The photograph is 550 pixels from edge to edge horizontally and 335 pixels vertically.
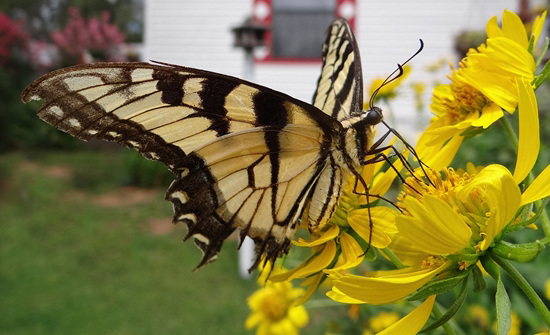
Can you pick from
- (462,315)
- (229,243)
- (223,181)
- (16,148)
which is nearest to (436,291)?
(223,181)

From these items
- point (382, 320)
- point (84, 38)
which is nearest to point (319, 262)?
point (382, 320)

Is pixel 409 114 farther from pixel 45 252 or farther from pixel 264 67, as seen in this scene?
pixel 45 252

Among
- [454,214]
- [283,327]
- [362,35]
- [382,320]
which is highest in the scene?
[454,214]

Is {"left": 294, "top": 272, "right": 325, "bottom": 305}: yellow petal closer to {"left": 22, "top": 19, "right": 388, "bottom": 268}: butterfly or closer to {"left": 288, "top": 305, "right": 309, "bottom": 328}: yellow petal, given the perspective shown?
{"left": 22, "top": 19, "right": 388, "bottom": 268}: butterfly

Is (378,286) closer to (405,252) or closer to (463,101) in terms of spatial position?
(405,252)

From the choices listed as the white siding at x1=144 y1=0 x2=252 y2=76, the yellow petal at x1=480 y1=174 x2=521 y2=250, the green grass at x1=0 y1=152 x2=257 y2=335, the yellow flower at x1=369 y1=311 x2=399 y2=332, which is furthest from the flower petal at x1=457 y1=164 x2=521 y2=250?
the white siding at x1=144 y1=0 x2=252 y2=76
